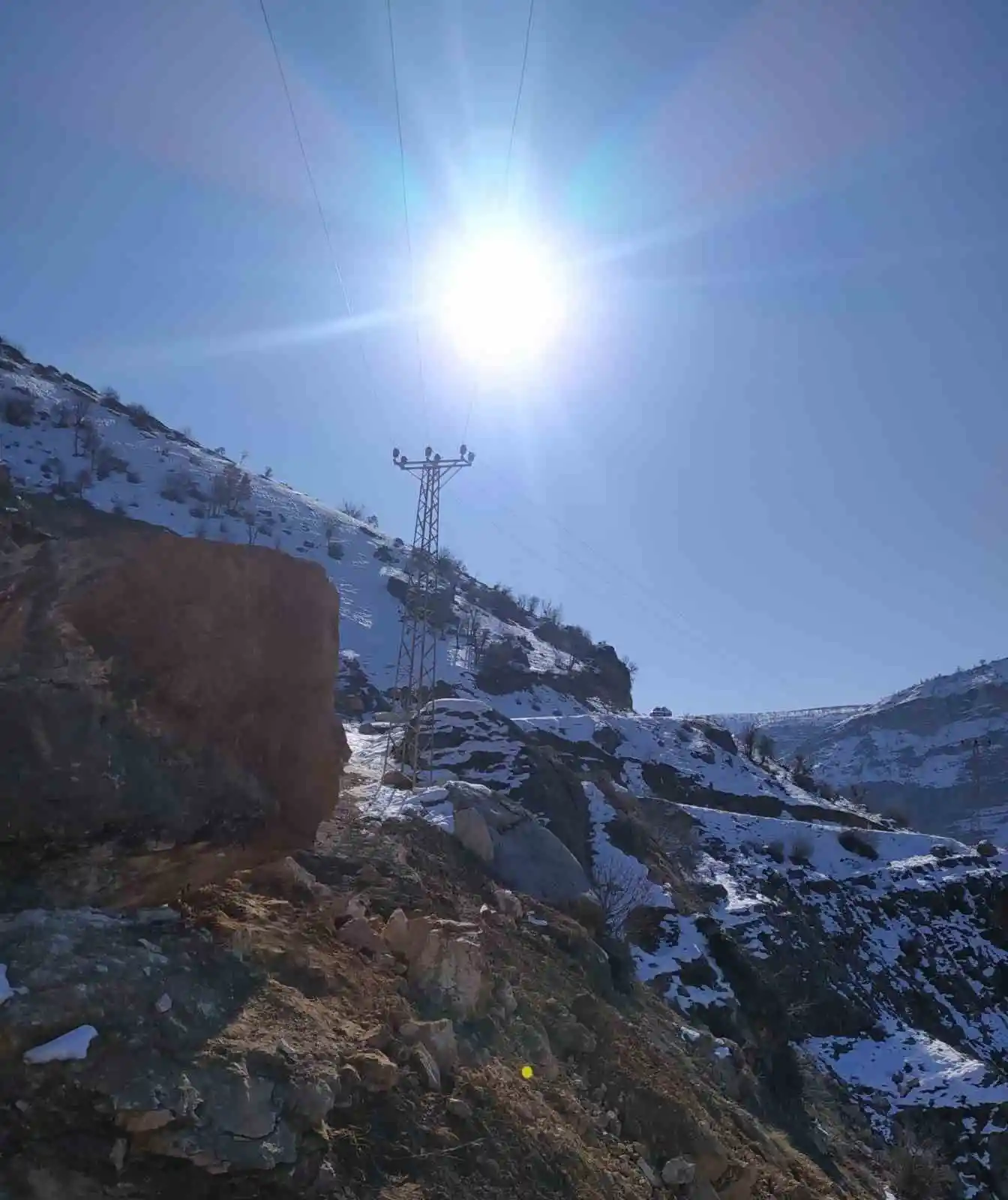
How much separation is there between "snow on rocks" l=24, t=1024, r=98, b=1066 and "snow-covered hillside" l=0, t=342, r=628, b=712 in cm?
5299

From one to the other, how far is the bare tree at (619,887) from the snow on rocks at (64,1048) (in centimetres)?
1724

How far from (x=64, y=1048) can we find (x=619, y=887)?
21166 mm

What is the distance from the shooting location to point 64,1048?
4.91 meters

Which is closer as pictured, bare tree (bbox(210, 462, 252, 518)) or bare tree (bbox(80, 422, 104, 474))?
bare tree (bbox(80, 422, 104, 474))

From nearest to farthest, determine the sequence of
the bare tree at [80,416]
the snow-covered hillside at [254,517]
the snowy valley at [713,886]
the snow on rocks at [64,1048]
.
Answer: the snow on rocks at [64,1048] < the snowy valley at [713,886] < the snow-covered hillside at [254,517] < the bare tree at [80,416]

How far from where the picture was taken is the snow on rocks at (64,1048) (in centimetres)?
483

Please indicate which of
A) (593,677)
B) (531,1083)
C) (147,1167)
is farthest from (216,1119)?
(593,677)

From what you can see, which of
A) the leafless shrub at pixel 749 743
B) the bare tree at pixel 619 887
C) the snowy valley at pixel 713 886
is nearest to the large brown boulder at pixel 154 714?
the snowy valley at pixel 713 886

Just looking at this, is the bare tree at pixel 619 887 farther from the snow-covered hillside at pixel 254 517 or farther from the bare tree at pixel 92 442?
the bare tree at pixel 92 442

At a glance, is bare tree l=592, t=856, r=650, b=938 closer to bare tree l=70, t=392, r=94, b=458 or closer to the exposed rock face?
the exposed rock face

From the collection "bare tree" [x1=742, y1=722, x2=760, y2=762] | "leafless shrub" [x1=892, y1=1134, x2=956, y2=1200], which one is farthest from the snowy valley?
"bare tree" [x1=742, y1=722, x2=760, y2=762]

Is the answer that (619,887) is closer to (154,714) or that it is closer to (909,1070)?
(909,1070)

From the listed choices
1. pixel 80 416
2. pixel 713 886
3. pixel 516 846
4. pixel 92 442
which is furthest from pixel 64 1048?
pixel 80 416

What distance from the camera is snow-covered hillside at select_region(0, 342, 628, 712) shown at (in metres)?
67.2
